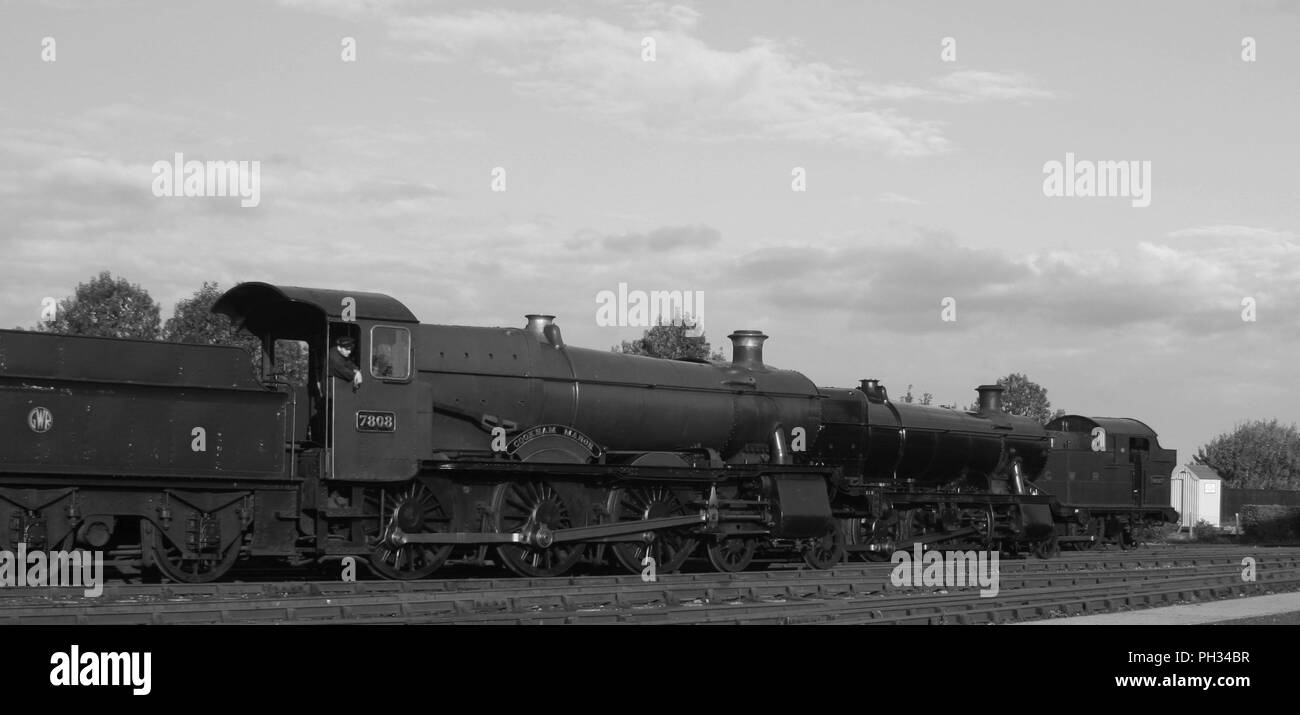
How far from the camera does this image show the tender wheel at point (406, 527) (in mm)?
18734

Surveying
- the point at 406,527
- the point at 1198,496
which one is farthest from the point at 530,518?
the point at 1198,496

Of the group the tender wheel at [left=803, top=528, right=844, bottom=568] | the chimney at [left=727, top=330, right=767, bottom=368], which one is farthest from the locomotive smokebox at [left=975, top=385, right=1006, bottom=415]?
the chimney at [left=727, top=330, right=767, bottom=368]

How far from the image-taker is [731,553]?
23547mm

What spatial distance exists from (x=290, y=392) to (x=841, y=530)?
11.6 meters

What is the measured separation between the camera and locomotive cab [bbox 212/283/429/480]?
18.2 m

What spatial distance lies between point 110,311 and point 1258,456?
92017mm

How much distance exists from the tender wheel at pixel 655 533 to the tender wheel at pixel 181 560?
235 inches

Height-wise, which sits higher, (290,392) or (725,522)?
(290,392)

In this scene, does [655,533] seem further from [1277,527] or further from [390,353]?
[1277,527]

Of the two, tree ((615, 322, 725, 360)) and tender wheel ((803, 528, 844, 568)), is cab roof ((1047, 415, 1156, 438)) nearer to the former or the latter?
tender wheel ((803, 528, 844, 568))
